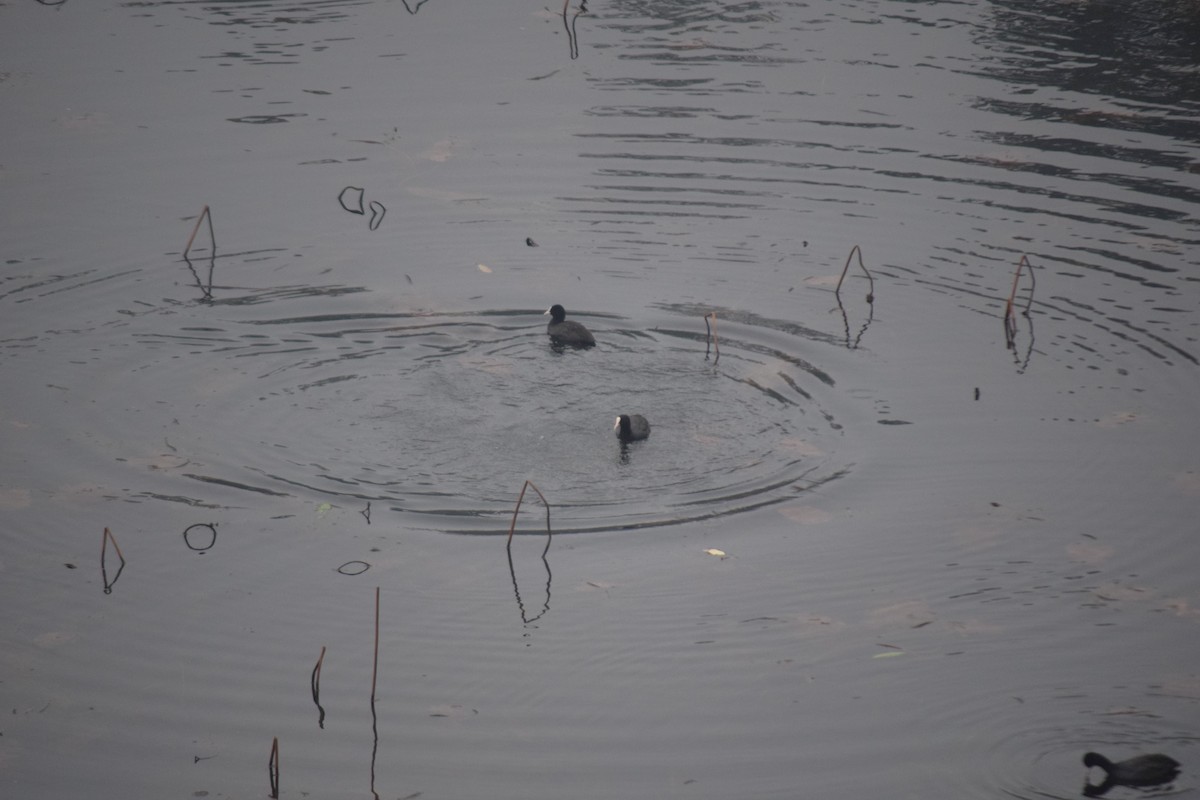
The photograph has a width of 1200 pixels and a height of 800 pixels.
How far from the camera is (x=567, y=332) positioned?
33.9 feet

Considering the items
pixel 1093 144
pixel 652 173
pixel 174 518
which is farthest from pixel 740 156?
pixel 174 518

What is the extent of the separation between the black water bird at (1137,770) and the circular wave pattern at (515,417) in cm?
291

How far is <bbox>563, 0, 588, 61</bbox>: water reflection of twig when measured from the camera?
17.0 meters

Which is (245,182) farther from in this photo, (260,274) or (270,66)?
(270,66)

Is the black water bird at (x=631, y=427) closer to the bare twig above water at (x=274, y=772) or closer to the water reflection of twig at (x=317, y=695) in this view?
the water reflection of twig at (x=317, y=695)

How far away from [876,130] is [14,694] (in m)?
11.6

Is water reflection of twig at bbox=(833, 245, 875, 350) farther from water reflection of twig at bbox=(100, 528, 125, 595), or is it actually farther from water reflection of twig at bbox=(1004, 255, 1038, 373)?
water reflection of twig at bbox=(100, 528, 125, 595)

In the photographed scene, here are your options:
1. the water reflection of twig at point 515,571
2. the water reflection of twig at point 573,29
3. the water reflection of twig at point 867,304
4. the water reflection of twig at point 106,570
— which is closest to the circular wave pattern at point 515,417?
the water reflection of twig at point 515,571

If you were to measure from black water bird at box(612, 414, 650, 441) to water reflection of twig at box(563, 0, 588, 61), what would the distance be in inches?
364

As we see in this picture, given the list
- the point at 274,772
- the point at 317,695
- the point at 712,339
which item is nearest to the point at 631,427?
the point at 712,339

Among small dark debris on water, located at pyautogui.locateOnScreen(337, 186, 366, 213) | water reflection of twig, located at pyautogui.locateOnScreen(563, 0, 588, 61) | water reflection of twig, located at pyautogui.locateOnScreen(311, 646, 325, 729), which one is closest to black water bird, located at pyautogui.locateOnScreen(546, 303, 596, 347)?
small dark debris on water, located at pyautogui.locateOnScreen(337, 186, 366, 213)

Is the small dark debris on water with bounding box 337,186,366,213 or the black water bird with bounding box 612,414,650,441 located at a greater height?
the small dark debris on water with bounding box 337,186,366,213

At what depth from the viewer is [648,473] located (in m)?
8.52

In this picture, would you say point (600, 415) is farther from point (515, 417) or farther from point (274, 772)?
point (274, 772)
